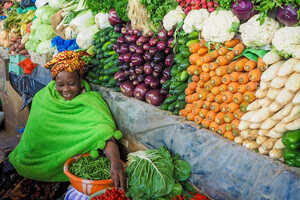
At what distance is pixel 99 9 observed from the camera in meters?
3.68

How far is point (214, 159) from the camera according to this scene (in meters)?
1.99

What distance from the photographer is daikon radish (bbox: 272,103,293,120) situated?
1.67 metres

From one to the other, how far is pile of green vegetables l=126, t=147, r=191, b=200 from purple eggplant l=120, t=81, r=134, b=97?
92 centimetres

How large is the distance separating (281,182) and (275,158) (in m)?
0.20

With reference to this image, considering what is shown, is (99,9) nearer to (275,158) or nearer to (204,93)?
(204,93)

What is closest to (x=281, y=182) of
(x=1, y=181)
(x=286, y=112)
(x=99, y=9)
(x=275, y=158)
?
(x=275, y=158)

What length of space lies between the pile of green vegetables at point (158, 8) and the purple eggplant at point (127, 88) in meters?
0.76

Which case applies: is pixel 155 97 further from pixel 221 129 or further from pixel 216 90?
pixel 221 129

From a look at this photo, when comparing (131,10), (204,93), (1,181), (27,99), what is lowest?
(1,181)

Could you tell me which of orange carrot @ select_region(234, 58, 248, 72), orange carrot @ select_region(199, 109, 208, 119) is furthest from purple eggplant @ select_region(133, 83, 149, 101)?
orange carrot @ select_region(234, 58, 248, 72)

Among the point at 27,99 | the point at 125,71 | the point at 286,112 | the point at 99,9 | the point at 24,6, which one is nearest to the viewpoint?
the point at 286,112

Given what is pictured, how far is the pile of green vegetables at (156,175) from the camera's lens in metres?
2.09

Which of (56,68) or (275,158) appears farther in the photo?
(56,68)

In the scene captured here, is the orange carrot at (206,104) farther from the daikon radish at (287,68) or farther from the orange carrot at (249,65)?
the daikon radish at (287,68)
